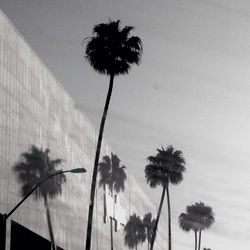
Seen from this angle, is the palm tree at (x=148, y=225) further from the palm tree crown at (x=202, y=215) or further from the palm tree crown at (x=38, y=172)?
the palm tree crown at (x=38, y=172)

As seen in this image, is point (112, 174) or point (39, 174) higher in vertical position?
point (112, 174)

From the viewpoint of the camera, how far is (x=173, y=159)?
89188 mm

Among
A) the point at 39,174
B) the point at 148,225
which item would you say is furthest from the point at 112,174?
the point at 39,174

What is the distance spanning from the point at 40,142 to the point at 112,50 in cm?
1014

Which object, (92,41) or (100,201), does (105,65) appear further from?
(100,201)

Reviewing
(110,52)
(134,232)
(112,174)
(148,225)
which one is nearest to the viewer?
(110,52)

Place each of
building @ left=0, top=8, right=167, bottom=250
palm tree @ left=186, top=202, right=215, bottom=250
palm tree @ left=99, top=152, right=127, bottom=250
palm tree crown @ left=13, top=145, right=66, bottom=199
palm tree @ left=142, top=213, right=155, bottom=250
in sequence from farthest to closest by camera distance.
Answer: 1. palm tree @ left=186, top=202, right=215, bottom=250
2. palm tree @ left=142, top=213, right=155, bottom=250
3. palm tree @ left=99, top=152, right=127, bottom=250
4. palm tree crown @ left=13, top=145, right=66, bottom=199
5. building @ left=0, top=8, right=167, bottom=250

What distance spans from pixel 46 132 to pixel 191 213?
64.1 m

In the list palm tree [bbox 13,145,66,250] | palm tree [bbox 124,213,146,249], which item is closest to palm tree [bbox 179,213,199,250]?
palm tree [bbox 124,213,146,249]

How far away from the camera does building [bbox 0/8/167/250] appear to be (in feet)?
176

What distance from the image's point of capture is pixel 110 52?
191ft

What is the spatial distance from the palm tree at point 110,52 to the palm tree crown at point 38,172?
5114mm

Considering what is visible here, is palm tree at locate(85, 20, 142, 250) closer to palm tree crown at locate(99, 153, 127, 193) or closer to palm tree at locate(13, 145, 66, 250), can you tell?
palm tree at locate(13, 145, 66, 250)

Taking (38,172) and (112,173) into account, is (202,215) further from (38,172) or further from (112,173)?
(38,172)
